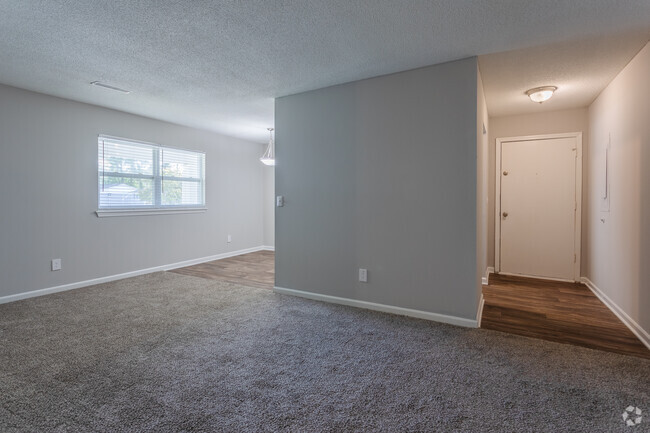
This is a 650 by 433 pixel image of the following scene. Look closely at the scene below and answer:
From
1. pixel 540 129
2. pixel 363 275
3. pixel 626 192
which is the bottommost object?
pixel 363 275

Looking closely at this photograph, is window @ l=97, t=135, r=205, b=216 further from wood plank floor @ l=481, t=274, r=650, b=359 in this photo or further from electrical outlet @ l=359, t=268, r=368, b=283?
wood plank floor @ l=481, t=274, r=650, b=359

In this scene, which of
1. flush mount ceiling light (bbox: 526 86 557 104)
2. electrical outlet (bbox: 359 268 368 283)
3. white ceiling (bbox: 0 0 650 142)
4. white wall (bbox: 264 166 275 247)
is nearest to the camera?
white ceiling (bbox: 0 0 650 142)

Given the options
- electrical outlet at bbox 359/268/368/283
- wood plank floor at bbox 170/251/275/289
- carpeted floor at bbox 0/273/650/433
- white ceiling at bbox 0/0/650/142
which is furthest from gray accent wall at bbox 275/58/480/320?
wood plank floor at bbox 170/251/275/289

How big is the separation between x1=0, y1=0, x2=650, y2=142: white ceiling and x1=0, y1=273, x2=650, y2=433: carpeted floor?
2.31m

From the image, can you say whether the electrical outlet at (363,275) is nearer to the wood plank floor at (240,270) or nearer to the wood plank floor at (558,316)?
the wood plank floor at (558,316)

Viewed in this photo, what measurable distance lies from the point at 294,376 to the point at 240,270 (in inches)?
131

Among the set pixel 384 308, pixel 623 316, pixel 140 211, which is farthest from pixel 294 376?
pixel 140 211

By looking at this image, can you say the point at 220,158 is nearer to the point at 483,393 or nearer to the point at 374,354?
the point at 374,354

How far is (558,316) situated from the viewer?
3.18m

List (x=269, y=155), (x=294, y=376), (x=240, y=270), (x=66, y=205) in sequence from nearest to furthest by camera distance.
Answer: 1. (x=294, y=376)
2. (x=66, y=205)
3. (x=240, y=270)
4. (x=269, y=155)

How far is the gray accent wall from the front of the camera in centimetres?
288

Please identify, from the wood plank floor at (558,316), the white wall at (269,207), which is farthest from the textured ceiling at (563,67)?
the white wall at (269,207)

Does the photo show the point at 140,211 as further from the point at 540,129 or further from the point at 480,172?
the point at 540,129

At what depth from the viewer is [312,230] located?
370 cm
